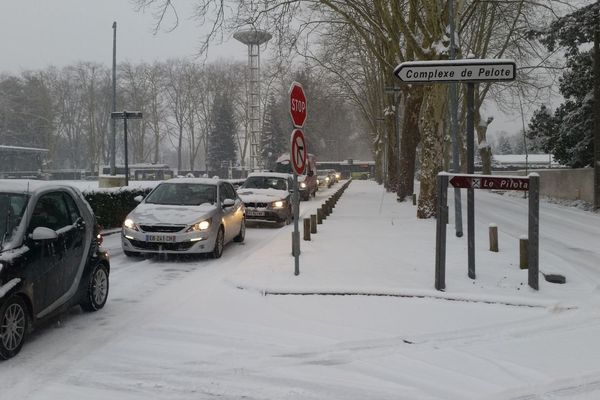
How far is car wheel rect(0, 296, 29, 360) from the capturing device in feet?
14.6

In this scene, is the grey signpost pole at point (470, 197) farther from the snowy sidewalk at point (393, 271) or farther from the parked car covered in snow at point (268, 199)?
the parked car covered in snow at point (268, 199)

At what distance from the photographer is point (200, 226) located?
31.2 ft

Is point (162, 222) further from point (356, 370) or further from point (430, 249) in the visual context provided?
point (356, 370)

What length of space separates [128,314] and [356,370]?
9.84ft

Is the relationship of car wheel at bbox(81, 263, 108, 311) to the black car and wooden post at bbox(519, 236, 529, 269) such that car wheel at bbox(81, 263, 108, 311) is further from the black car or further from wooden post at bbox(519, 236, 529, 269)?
wooden post at bbox(519, 236, 529, 269)

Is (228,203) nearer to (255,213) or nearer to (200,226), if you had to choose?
(200,226)

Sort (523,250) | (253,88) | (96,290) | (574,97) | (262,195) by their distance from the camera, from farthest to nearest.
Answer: (253,88), (574,97), (262,195), (523,250), (96,290)

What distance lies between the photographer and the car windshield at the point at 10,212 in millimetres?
4898

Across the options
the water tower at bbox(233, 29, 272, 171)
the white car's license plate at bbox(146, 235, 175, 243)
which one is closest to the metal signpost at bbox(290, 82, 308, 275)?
the white car's license plate at bbox(146, 235, 175, 243)

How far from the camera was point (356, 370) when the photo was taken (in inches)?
173

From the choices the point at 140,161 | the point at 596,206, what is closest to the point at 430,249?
the point at 596,206

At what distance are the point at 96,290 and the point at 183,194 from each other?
4980 millimetres

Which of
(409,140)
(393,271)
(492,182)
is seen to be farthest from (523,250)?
(409,140)

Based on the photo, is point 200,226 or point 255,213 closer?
point 200,226
